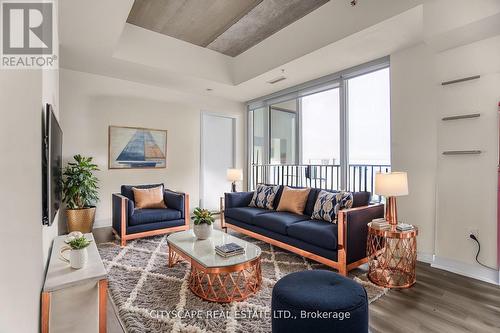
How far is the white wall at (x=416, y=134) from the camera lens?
3223mm

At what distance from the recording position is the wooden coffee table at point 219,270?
2215mm

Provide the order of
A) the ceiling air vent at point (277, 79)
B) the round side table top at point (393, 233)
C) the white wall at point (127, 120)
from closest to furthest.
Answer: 1. the round side table top at point (393, 233)
2. the white wall at point (127, 120)
3. the ceiling air vent at point (277, 79)

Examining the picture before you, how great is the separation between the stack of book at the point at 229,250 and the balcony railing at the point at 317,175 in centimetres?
248

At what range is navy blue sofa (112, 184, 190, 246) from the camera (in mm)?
3711

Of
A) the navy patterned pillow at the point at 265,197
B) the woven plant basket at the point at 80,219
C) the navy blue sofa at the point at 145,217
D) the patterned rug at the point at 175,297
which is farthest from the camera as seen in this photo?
the navy patterned pillow at the point at 265,197

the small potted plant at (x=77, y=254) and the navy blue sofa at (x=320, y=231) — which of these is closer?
the small potted plant at (x=77, y=254)

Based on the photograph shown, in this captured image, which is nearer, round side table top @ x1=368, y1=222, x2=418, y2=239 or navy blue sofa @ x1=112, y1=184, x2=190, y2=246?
round side table top @ x1=368, y1=222, x2=418, y2=239

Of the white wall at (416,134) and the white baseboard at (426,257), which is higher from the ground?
the white wall at (416,134)

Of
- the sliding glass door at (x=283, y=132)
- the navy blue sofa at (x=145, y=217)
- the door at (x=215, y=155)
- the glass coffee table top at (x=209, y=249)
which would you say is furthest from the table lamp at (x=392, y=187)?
the door at (x=215, y=155)

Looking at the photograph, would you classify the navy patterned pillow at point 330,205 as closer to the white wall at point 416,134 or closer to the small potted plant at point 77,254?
the white wall at point 416,134

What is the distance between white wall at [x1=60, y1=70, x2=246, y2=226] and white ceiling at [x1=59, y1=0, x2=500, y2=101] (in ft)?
0.77

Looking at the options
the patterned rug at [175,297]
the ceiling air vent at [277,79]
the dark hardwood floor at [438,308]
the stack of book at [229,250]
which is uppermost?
the ceiling air vent at [277,79]

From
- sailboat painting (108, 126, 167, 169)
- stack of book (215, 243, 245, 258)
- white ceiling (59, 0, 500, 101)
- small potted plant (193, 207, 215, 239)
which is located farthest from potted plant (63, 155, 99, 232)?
stack of book (215, 243, 245, 258)

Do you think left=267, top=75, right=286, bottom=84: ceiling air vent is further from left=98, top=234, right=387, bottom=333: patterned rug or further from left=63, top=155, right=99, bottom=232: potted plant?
left=63, top=155, right=99, bottom=232: potted plant
